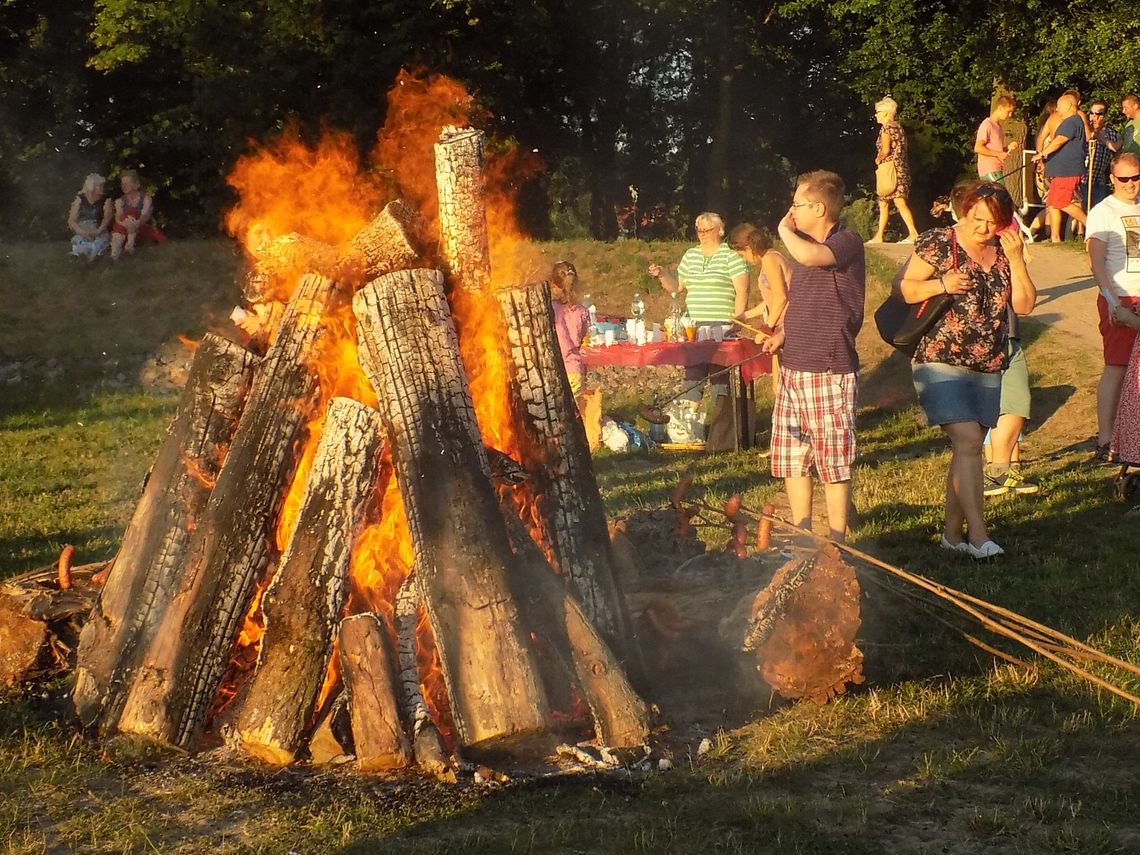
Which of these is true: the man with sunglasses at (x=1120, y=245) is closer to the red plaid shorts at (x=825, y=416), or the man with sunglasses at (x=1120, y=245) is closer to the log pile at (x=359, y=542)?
the red plaid shorts at (x=825, y=416)

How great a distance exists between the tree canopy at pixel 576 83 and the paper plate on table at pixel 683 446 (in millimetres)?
11908

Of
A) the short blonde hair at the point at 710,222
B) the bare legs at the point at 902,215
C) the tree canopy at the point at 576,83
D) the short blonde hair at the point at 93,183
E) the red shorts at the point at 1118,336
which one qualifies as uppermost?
the tree canopy at the point at 576,83

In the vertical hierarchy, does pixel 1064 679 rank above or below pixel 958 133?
below

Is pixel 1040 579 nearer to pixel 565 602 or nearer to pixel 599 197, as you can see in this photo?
pixel 565 602

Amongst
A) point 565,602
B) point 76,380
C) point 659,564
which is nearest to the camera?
point 565,602

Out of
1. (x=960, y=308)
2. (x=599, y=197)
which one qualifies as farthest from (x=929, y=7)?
(x=960, y=308)

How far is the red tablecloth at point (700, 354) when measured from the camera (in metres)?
12.9

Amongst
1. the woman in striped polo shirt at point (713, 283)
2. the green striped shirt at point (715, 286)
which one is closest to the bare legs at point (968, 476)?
the woman in striped polo shirt at point (713, 283)

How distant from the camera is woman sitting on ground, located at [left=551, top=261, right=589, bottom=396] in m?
12.5

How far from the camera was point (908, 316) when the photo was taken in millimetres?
7875

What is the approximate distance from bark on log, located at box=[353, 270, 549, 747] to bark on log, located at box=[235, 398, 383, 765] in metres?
0.18

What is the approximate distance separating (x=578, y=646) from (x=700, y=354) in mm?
8033

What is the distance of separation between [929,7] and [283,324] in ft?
97.6

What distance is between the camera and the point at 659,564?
747 cm
